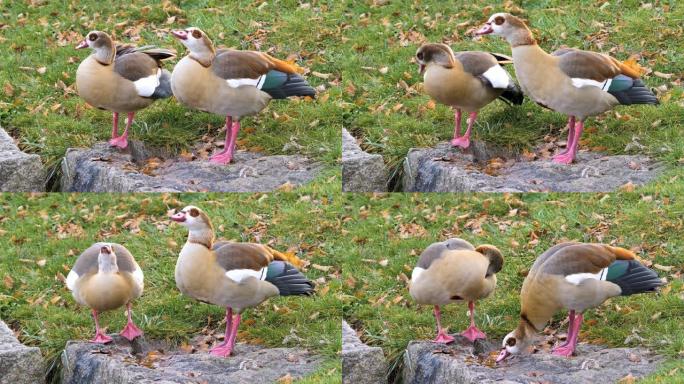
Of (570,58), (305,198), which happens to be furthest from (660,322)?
(305,198)

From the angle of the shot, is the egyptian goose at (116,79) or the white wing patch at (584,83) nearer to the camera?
the white wing patch at (584,83)

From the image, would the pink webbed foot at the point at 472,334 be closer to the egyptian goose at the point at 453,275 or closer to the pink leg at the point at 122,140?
the egyptian goose at the point at 453,275

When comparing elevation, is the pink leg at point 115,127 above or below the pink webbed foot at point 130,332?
above

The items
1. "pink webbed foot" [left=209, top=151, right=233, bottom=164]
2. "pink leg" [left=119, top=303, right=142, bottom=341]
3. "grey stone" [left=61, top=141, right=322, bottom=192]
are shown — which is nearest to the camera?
"pink leg" [left=119, top=303, right=142, bottom=341]

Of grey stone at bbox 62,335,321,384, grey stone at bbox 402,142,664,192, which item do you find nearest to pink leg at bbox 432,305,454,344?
grey stone at bbox 62,335,321,384

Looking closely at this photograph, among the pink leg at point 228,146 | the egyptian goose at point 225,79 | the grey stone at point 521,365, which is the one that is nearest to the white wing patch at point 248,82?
the egyptian goose at point 225,79

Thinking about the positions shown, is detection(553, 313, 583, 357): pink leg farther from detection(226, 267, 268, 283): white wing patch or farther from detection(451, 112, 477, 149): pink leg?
detection(226, 267, 268, 283): white wing patch

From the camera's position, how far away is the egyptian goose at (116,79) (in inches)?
396

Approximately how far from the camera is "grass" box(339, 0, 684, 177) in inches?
421

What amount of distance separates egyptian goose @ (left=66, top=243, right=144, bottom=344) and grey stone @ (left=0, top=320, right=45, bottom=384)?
1.65 ft

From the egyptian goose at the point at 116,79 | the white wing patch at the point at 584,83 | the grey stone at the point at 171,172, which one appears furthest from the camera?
the grey stone at the point at 171,172

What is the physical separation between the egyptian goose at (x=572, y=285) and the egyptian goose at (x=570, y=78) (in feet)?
4.10

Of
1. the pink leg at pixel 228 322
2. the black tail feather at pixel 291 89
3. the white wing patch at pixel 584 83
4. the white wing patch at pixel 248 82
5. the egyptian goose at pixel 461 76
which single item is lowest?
the pink leg at pixel 228 322

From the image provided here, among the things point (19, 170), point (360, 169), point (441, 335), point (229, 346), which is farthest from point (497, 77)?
point (19, 170)
